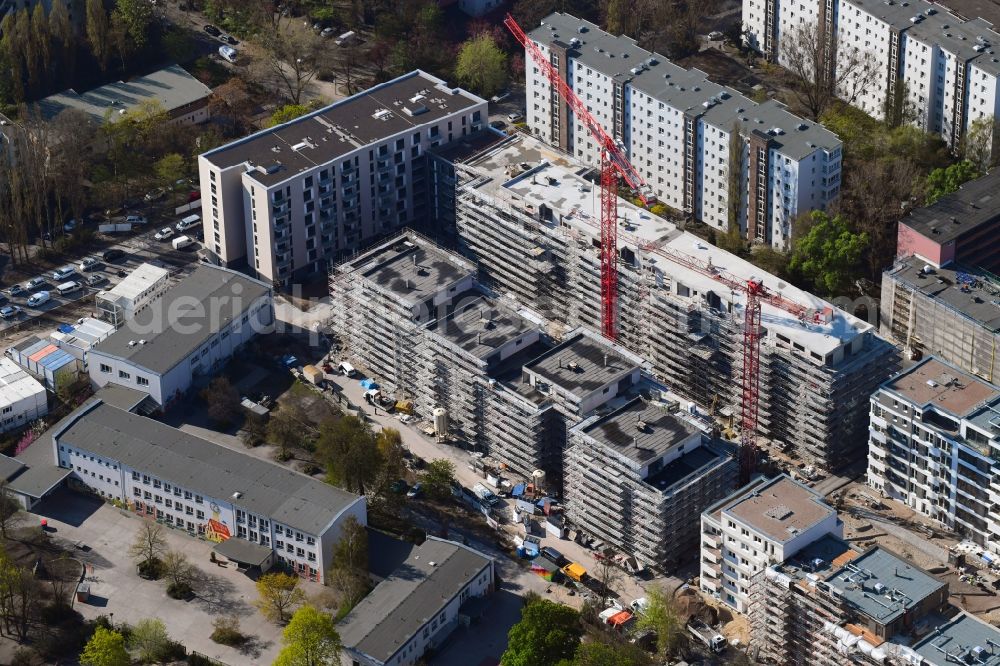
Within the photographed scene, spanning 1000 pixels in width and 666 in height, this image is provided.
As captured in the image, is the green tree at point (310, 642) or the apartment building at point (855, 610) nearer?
the apartment building at point (855, 610)

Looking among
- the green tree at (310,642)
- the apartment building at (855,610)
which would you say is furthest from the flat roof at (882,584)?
the green tree at (310,642)

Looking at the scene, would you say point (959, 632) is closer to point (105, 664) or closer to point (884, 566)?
point (884, 566)

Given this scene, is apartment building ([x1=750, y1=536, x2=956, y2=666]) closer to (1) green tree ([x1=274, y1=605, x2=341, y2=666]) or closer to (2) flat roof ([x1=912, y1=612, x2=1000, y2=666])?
(2) flat roof ([x1=912, y1=612, x2=1000, y2=666])

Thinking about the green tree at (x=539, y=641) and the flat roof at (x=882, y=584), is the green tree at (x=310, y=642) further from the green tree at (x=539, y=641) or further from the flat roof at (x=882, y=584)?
the flat roof at (x=882, y=584)

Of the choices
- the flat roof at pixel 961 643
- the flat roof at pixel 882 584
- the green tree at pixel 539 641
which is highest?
the flat roof at pixel 882 584

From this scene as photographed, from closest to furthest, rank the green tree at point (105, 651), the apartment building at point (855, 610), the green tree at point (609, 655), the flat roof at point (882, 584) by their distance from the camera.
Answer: the apartment building at point (855, 610) < the flat roof at point (882, 584) < the green tree at point (609, 655) < the green tree at point (105, 651)

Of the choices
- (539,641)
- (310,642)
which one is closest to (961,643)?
(539,641)

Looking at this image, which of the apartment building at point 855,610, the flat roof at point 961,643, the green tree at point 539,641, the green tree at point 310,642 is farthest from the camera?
the green tree at point 539,641
